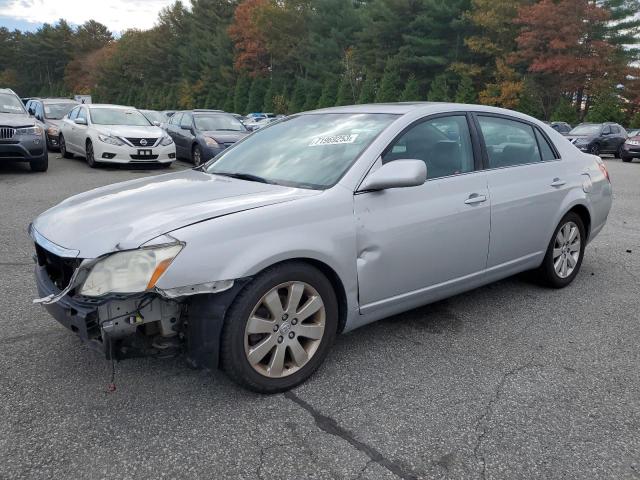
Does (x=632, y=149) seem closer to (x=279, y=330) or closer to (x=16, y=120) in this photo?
(x=16, y=120)

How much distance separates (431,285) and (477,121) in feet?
4.33

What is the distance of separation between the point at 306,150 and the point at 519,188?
167cm

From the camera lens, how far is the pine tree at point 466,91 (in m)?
36.6

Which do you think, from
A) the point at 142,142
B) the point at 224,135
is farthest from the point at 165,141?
the point at 224,135

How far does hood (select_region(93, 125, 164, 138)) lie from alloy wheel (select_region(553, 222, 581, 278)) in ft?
32.8

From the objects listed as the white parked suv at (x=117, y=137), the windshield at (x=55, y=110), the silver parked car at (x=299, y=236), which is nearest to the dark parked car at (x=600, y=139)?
the white parked suv at (x=117, y=137)

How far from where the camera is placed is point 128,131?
1254 centimetres

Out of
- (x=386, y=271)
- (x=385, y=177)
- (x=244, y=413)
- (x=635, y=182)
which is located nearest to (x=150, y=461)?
(x=244, y=413)

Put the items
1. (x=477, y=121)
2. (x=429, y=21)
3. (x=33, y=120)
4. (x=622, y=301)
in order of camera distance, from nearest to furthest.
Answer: (x=477, y=121), (x=622, y=301), (x=33, y=120), (x=429, y=21)

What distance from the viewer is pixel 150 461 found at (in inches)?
94.7

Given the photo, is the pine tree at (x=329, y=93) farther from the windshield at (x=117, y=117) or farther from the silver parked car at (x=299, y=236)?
the silver parked car at (x=299, y=236)

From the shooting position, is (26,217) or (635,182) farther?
(635,182)

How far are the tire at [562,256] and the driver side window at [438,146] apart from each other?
1.26 m

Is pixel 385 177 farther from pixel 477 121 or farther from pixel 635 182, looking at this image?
pixel 635 182
